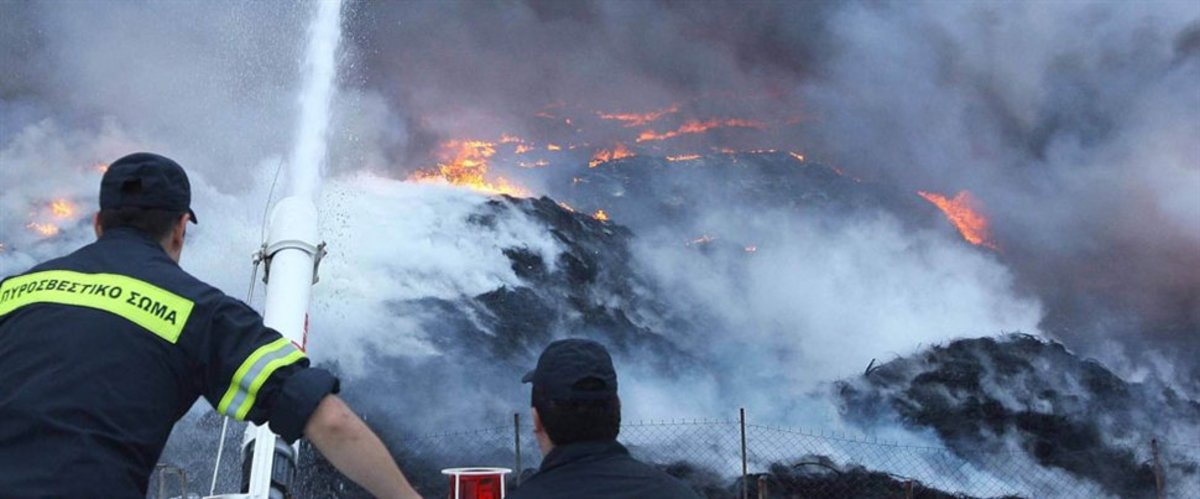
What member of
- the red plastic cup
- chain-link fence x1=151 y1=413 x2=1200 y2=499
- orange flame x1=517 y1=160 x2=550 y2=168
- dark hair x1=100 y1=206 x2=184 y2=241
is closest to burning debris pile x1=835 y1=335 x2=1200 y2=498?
chain-link fence x1=151 y1=413 x2=1200 y2=499

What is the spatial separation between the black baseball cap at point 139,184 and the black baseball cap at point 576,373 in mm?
1022

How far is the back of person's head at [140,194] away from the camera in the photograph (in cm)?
257

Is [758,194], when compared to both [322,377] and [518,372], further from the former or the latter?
[322,377]

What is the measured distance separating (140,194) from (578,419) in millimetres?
1276

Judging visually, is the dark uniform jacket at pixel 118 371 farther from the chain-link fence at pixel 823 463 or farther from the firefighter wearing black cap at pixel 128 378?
the chain-link fence at pixel 823 463

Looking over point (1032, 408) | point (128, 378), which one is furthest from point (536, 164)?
point (128, 378)

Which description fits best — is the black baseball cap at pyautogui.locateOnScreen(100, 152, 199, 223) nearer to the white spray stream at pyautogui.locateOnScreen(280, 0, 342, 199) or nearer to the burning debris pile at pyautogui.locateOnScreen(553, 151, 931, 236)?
the white spray stream at pyautogui.locateOnScreen(280, 0, 342, 199)

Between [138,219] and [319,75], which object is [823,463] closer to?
[319,75]

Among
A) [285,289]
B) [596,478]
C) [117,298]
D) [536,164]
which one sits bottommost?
[596,478]

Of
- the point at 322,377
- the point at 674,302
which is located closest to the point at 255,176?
the point at 674,302

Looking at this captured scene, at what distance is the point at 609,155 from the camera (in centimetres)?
2662

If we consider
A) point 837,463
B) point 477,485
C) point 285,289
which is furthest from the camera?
point 837,463

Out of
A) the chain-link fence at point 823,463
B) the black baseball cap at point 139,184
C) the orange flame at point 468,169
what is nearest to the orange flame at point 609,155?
the orange flame at point 468,169

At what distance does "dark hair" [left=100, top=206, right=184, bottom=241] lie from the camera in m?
2.59
